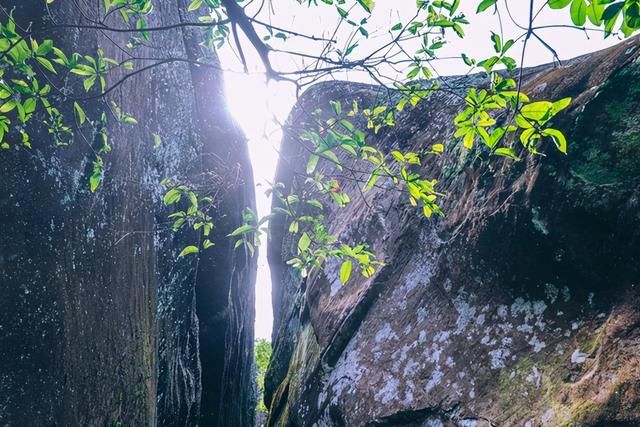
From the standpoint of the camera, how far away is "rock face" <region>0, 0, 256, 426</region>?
9.94ft

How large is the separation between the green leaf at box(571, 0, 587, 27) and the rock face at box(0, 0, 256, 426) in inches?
73.5

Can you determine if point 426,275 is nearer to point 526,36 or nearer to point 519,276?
point 519,276

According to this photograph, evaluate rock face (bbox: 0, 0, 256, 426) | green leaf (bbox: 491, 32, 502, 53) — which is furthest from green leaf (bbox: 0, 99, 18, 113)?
green leaf (bbox: 491, 32, 502, 53)

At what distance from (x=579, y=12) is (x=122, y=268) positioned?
14.8ft

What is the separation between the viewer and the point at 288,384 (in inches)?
286

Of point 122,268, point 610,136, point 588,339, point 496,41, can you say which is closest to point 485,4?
point 496,41

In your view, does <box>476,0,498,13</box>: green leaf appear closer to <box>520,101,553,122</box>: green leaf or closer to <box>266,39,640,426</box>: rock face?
<box>520,101,553,122</box>: green leaf

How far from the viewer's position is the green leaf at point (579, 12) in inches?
60.1

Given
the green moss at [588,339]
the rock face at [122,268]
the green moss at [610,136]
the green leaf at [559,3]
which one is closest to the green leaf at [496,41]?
the green leaf at [559,3]

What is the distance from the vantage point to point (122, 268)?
4664mm

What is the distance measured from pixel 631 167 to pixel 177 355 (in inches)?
250

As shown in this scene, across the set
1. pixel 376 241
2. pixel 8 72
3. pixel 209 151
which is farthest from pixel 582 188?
pixel 209 151

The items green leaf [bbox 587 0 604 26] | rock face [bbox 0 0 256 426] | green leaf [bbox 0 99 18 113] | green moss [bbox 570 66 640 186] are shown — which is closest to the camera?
green leaf [bbox 587 0 604 26]

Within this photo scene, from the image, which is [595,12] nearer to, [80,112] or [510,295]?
[80,112]
